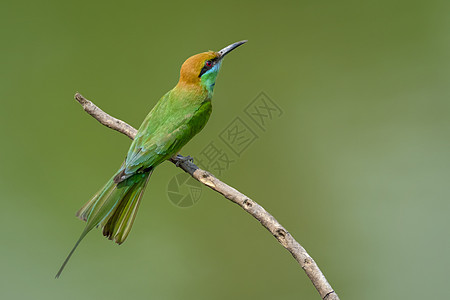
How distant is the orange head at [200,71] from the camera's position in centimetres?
213

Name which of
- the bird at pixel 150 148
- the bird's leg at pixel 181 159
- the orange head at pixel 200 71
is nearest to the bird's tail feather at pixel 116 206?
the bird at pixel 150 148

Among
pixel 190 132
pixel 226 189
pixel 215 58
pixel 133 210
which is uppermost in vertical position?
pixel 215 58

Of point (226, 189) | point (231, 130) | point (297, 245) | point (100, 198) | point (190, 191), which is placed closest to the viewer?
point (297, 245)

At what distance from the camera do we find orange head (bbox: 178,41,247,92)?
213cm

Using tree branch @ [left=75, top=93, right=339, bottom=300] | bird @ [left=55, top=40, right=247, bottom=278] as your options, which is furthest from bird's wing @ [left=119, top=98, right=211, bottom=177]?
tree branch @ [left=75, top=93, right=339, bottom=300]

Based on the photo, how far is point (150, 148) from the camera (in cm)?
192

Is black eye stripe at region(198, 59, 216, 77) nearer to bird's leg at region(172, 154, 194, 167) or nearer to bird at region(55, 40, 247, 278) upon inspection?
bird at region(55, 40, 247, 278)

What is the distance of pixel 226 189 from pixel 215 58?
2.39 feet

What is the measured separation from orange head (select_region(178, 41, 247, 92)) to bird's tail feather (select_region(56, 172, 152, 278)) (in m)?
0.50

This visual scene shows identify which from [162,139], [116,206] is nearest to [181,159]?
[162,139]

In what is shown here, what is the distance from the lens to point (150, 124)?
2041 mm

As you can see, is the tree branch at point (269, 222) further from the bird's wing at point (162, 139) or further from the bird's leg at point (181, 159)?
the bird's wing at point (162, 139)

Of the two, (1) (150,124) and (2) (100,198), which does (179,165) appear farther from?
(2) (100,198)

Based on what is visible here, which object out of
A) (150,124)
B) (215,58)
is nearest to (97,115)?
(150,124)
